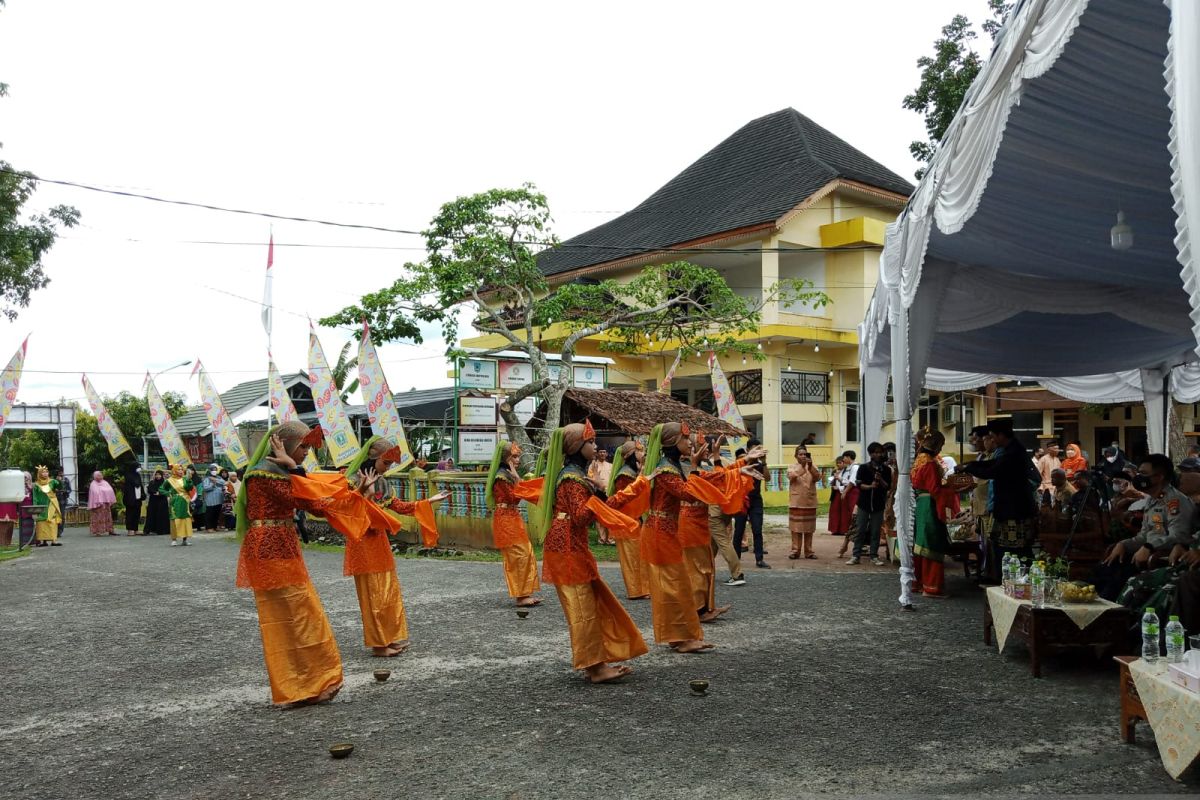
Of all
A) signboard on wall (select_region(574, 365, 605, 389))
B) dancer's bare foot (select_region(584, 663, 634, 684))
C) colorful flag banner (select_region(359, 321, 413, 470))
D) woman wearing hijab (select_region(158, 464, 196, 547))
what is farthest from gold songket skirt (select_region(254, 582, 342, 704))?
signboard on wall (select_region(574, 365, 605, 389))

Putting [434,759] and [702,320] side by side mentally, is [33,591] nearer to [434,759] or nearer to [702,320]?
[434,759]

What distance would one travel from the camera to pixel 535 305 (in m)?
17.1

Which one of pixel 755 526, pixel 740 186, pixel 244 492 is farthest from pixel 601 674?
pixel 740 186

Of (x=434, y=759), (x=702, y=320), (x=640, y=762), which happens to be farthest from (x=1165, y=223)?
(x=702, y=320)

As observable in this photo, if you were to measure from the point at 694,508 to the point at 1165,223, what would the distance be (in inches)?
181

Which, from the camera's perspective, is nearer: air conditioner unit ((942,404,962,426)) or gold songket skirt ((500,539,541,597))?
gold songket skirt ((500,539,541,597))

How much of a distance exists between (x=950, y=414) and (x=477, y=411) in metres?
15.2

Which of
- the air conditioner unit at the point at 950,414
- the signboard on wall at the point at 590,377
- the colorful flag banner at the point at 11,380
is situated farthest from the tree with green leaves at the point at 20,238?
the air conditioner unit at the point at 950,414

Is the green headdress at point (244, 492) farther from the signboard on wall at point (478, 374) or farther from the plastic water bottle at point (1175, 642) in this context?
the signboard on wall at point (478, 374)

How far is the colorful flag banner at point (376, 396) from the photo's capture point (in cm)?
1580

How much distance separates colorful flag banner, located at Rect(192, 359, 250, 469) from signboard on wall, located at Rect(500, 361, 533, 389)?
705 cm

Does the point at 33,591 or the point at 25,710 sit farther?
the point at 33,591

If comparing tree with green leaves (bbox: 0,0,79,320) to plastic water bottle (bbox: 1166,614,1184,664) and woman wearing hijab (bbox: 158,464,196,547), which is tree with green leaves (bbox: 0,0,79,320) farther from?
plastic water bottle (bbox: 1166,614,1184,664)

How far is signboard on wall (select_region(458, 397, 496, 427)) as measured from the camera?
57.8 ft
